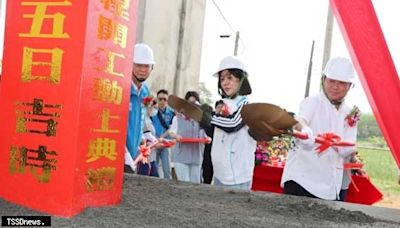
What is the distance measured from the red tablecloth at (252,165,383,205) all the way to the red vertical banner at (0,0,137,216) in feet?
7.08

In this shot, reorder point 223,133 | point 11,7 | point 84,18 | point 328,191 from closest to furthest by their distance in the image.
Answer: point 84,18
point 11,7
point 328,191
point 223,133

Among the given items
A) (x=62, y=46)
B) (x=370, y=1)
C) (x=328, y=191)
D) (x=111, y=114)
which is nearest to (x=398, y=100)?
(x=370, y=1)

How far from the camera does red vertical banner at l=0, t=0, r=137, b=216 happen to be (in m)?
1.17

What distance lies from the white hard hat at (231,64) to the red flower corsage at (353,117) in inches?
18.7

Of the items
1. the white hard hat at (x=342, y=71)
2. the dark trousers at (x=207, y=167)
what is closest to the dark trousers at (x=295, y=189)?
the white hard hat at (x=342, y=71)

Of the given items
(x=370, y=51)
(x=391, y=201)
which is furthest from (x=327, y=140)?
(x=391, y=201)

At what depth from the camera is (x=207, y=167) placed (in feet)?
10.2

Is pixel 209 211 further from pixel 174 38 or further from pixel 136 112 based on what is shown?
pixel 174 38

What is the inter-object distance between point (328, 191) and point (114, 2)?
43.0 inches

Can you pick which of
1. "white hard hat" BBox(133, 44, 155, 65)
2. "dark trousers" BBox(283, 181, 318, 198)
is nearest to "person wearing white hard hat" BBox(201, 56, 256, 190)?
"dark trousers" BBox(283, 181, 318, 198)

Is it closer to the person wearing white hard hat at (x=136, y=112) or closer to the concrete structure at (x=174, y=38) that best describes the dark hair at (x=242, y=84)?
the person wearing white hard hat at (x=136, y=112)

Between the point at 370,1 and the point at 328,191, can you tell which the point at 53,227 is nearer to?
the point at 370,1

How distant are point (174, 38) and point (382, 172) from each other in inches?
118

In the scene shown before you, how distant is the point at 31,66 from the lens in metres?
1.21
